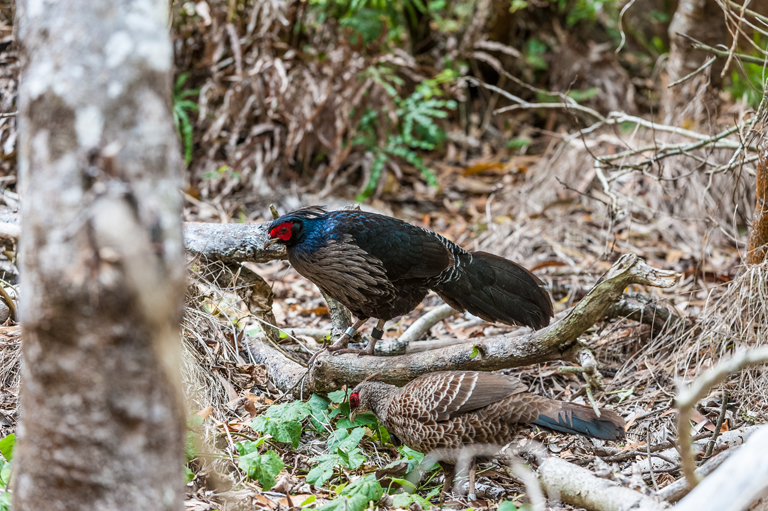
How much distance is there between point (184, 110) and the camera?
22.4 ft

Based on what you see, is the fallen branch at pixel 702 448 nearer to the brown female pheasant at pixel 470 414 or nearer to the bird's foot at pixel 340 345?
the brown female pheasant at pixel 470 414

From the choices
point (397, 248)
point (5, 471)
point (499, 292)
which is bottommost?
point (5, 471)

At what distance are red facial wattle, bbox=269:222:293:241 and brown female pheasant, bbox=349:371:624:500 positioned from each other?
1.22 metres

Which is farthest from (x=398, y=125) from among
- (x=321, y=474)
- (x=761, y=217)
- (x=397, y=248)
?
(x=321, y=474)

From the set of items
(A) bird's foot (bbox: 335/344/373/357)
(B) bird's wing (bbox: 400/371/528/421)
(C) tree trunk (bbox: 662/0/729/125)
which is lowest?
(A) bird's foot (bbox: 335/344/373/357)

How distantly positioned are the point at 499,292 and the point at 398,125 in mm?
4019

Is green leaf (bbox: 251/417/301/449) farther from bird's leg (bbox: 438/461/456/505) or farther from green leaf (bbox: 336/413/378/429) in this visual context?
bird's leg (bbox: 438/461/456/505)

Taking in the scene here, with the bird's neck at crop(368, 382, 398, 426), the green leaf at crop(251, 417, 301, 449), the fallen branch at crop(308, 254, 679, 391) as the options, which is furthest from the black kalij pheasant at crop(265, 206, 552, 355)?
the green leaf at crop(251, 417, 301, 449)

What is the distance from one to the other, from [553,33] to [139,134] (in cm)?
856

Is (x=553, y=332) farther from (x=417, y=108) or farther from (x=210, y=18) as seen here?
(x=210, y=18)

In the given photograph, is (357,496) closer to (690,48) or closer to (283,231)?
(283,231)

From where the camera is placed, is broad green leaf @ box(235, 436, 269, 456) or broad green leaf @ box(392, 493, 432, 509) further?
broad green leaf @ box(235, 436, 269, 456)

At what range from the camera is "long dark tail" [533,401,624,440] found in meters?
2.66

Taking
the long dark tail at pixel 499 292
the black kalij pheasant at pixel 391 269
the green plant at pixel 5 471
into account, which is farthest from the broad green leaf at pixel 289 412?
the long dark tail at pixel 499 292
